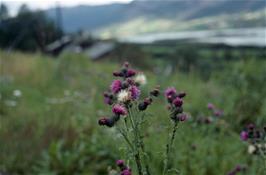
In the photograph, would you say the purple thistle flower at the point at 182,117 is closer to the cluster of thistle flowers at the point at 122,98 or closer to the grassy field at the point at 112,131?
the cluster of thistle flowers at the point at 122,98

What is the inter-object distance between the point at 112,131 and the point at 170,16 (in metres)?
16.7

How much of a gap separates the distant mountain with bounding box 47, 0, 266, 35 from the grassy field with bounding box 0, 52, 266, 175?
7.36 meters

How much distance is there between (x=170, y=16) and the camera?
20.2 meters

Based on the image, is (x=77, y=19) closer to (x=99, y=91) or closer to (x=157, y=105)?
(x=99, y=91)

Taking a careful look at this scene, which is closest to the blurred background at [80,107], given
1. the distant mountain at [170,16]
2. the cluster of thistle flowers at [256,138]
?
the cluster of thistle flowers at [256,138]

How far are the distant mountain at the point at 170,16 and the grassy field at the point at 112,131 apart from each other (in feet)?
24.2

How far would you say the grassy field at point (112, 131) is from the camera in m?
Result: 3.75

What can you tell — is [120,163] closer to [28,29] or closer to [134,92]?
[134,92]

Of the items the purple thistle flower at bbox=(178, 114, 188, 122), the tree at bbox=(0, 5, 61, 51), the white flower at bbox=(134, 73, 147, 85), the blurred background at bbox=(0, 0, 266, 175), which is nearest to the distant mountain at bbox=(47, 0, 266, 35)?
the blurred background at bbox=(0, 0, 266, 175)

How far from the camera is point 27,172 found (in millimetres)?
4332

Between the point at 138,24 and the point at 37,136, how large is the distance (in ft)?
67.8

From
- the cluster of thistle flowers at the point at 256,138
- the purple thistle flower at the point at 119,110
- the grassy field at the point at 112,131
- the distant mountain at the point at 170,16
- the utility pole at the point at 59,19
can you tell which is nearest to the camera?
the purple thistle flower at the point at 119,110

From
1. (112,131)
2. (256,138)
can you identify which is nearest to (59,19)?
(112,131)

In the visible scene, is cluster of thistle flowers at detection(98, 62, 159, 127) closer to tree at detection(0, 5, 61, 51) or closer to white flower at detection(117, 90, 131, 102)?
white flower at detection(117, 90, 131, 102)
